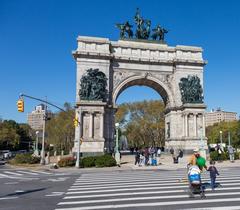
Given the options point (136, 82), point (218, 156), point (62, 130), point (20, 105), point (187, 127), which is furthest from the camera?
point (62, 130)

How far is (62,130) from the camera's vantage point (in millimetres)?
65938

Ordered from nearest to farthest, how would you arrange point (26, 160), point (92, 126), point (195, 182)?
point (195, 182)
point (26, 160)
point (92, 126)

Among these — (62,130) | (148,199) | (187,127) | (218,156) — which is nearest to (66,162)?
(218,156)

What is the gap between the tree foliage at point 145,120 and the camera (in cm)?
6812

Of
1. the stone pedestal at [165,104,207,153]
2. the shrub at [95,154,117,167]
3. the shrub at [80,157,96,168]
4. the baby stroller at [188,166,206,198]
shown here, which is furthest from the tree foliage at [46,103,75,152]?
the baby stroller at [188,166,206,198]

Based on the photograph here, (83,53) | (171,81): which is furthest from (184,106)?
(83,53)

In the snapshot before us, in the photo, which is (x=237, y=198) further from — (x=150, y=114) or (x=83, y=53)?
(x=150, y=114)

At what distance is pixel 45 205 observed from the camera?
10117 millimetres

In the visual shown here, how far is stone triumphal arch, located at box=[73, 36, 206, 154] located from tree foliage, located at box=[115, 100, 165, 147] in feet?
68.8

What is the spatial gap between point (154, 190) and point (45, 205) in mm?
4793

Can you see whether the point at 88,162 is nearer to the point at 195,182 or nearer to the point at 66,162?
the point at 66,162

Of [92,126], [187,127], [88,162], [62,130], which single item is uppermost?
[62,130]

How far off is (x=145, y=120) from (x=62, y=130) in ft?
59.7

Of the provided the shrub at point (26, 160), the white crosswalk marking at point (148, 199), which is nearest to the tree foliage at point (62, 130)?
the shrub at point (26, 160)
